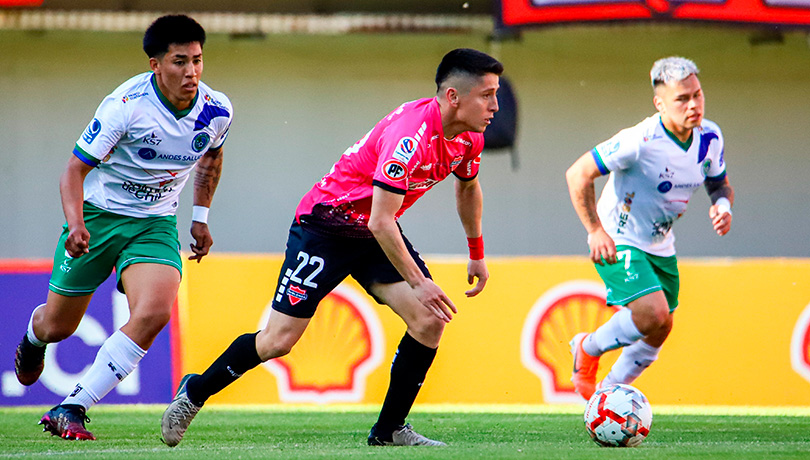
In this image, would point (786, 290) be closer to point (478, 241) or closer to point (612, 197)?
point (612, 197)

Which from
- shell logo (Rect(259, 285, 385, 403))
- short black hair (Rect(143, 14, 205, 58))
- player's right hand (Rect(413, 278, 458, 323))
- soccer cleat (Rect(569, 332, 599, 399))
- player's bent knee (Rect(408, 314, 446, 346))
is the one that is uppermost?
short black hair (Rect(143, 14, 205, 58))

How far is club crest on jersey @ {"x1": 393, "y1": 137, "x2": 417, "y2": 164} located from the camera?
4977mm

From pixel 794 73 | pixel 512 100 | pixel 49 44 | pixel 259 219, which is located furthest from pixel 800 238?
pixel 49 44

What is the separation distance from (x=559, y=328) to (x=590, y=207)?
259 cm

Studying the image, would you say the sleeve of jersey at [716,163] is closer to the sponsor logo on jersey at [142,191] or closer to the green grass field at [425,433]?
the green grass field at [425,433]

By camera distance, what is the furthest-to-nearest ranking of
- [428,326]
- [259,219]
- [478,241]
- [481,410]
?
1. [259,219]
2. [481,410]
3. [478,241]
4. [428,326]

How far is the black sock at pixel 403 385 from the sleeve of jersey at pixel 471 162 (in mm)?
878

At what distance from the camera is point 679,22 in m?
10.4

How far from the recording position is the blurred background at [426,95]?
1293 centimetres

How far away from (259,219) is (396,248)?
8.45 meters

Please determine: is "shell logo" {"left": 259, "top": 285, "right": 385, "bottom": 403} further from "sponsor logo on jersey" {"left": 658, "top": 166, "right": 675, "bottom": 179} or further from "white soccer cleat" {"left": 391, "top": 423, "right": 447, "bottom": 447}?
"white soccer cleat" {"left": 391, "top": 423, "right": 447, "bottom": 447}

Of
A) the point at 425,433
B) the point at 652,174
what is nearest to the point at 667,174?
the point at 652,174

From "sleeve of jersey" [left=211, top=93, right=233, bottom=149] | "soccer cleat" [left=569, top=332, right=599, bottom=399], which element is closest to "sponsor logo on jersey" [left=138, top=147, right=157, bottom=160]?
"sleeve of jersey" [left=211, top=93, right=233, bottom=149]

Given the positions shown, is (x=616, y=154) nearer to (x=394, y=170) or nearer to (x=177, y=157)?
(x=394, y=170)
